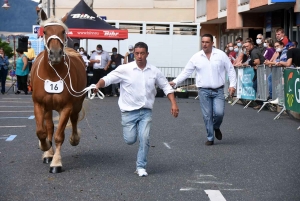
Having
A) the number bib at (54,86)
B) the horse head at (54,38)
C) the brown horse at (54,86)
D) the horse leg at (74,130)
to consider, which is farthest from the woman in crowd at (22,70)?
the number bib at (54,86)

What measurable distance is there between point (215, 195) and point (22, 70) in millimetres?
23036

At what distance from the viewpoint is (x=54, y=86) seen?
408 inches

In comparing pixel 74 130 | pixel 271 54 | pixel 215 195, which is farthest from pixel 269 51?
pixel 215 195

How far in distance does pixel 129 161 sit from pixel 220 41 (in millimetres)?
36769

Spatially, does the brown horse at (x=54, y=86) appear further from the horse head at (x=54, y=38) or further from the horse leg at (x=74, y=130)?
the horse leg at (x=74, y=130)

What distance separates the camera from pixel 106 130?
50.3ft

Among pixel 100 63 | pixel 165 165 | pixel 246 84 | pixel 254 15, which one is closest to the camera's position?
pixel 165 165

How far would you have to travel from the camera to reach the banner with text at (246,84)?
22250mm

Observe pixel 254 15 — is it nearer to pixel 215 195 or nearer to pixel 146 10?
pixel 146 10

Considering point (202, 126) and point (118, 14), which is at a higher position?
point (118, 14)

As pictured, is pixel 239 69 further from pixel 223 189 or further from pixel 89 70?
pixel 223 189

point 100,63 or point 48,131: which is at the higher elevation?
point 100,63

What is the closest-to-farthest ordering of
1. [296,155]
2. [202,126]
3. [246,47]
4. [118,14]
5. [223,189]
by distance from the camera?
1. [223,189]
2. [296,155]
3. [202,126]
4. [246,47]
5. [118,14]

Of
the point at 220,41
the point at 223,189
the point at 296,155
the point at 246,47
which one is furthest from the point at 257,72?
the point at 220,41
